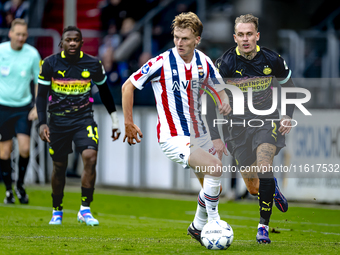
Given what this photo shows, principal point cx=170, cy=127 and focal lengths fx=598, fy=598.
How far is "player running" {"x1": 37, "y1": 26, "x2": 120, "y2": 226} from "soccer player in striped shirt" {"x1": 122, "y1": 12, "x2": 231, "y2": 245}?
1.48m

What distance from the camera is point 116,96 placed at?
12906mm

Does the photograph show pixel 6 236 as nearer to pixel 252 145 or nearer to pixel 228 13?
pixel 252 145

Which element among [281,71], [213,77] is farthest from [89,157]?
[281,71]

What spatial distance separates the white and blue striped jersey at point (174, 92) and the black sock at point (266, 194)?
0.79m

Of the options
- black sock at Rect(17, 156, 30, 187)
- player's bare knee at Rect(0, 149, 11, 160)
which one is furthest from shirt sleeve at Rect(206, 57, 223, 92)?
player's bare knee at Rect(0, 149, 11, 160)

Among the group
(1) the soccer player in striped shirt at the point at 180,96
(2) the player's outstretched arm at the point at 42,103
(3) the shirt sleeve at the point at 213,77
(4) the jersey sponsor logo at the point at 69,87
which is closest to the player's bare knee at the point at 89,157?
(2) the player's outstretched arm at the point at 42,103

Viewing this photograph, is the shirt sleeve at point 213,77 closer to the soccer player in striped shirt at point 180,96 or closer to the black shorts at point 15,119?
the soccer player in striped shirt at point 180,96

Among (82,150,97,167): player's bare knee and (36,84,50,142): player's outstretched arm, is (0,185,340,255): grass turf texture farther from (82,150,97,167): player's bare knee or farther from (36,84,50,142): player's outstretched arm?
(36,84,50,142): player's outstretched arm

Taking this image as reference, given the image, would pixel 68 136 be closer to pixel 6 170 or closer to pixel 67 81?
pixel 67 81

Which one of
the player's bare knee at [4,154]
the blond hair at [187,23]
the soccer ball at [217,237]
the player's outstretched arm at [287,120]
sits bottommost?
the soccer ball at [217,237]

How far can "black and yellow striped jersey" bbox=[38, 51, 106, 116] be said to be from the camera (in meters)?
7.11

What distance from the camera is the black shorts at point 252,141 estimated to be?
6.18m

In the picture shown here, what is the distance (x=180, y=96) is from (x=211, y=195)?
1.00 m

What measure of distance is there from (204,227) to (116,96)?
780cm
